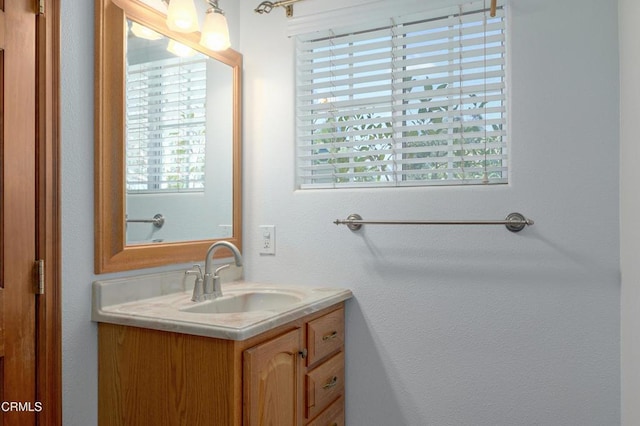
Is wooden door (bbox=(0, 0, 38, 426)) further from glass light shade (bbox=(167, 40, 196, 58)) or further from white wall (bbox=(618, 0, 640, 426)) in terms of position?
white wall (bbox=(618, 0, 640, 426))

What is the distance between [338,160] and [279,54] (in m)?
0.55

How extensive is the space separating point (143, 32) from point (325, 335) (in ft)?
4.18

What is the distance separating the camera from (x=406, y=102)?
6.25 ft

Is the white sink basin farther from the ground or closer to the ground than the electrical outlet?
closer to the ground

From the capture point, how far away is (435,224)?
1.80 metres

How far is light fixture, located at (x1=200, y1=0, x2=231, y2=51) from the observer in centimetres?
177

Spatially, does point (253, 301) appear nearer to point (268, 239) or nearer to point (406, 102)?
point (268, 239)

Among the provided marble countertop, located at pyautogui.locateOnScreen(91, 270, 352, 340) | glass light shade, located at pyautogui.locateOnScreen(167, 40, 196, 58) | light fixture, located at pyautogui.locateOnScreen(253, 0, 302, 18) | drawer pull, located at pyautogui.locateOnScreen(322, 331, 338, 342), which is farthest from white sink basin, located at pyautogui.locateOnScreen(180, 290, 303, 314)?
light fixture, located at pyautogui.locateOnScreen(253, 0, 302, 18)

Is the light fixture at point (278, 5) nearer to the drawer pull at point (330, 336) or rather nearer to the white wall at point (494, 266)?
the white wall at point (494, 266)

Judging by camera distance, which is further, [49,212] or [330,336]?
[330,336]

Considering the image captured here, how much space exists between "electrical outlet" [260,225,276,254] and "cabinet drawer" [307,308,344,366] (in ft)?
1.42

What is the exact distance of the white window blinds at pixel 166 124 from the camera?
1.66 m

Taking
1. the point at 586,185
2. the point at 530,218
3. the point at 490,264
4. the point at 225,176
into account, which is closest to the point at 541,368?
the point at 490,264

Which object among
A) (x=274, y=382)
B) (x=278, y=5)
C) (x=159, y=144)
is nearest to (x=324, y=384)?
(x=274, y=382)
